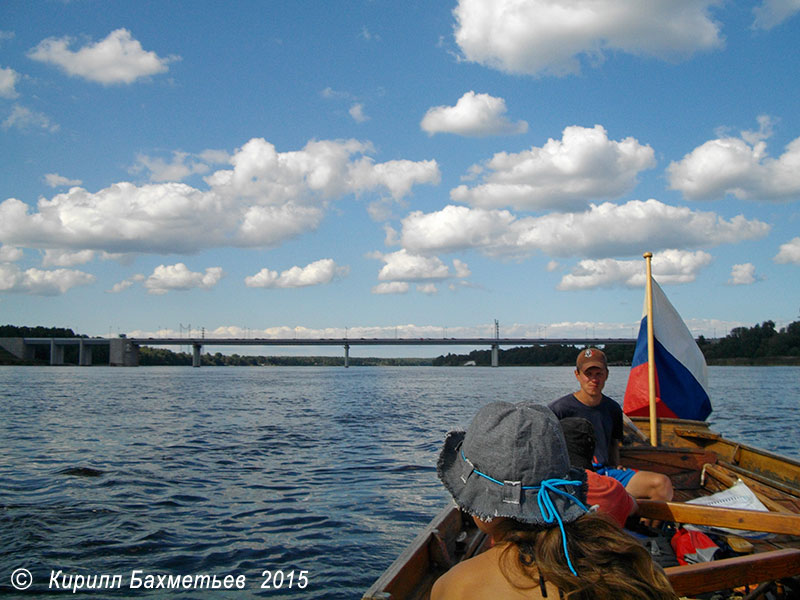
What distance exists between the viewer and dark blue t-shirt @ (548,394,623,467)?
7000mm

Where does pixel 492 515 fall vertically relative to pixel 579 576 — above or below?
above

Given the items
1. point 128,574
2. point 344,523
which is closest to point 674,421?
point 344,523

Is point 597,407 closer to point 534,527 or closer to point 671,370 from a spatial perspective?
point 671,370

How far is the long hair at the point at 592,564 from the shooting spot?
1.95 metres

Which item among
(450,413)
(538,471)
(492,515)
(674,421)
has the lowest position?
(450,413)

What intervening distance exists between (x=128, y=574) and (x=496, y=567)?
288 inches

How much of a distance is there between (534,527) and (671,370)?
9.46 metres

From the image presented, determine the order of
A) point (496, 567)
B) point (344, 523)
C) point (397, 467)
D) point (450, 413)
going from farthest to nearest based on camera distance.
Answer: point (450, 413) < point (397, 467) < point (344, 523) < point (496, 567)

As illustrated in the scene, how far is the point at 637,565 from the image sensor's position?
1984 mm

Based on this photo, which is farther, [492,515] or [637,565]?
[492,515]

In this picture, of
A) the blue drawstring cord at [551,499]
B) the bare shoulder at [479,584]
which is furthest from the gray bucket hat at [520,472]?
the bare shoulder at [479,584]

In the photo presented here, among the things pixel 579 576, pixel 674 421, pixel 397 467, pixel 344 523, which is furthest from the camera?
pixel 397 467

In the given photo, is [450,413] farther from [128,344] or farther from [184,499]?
[128,344]

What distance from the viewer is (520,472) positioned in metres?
2.19
